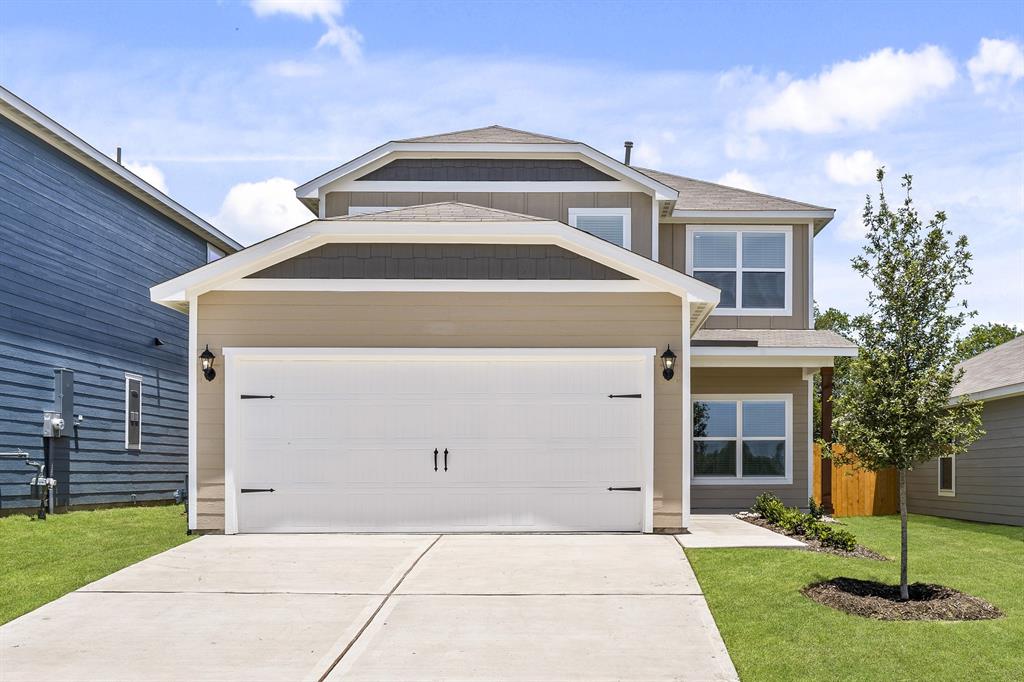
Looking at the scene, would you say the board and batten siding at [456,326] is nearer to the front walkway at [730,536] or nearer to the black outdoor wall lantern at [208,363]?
the black outdoor wall lantern at [208,363]

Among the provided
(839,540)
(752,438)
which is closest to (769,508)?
(752,438)

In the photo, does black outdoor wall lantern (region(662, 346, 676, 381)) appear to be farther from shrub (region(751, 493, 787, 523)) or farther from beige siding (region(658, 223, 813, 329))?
beige siding (region(658, 223, 813, 329))

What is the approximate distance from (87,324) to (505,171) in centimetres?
754

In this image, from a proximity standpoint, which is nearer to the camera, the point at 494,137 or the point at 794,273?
the point at 494,137

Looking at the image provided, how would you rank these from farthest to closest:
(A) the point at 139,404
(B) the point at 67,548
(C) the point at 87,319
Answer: (A) the point at 139,404 → (C) the point at 87,319 → (B) the point at 67,548

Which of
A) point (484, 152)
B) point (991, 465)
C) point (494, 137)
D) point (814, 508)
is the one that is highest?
→ point (494, 137)

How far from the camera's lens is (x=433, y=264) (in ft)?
38.5

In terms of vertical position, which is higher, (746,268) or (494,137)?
(494,137)

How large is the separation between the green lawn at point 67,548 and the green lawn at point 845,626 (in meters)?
5.93

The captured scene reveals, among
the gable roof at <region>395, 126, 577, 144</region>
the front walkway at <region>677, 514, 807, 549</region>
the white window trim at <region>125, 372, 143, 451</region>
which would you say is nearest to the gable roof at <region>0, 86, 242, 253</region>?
the white window trim at <region>125, 372, 143, 451</region>

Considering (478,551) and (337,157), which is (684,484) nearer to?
(478,551)

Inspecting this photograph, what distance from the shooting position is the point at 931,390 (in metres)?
8.49

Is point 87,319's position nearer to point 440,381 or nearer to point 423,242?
point 423,242

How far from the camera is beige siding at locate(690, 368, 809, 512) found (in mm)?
16203
